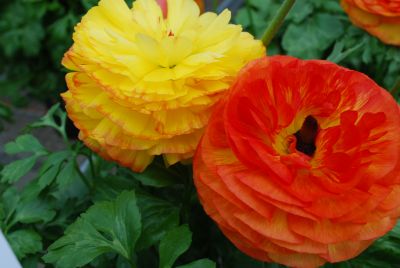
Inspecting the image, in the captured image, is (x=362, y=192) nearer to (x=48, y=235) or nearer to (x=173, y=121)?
(x=173, y=121)

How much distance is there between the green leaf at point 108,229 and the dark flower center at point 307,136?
0.49 ft

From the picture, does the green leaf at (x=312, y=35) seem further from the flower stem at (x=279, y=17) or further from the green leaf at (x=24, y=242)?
the green leaf at (x=24, y=242)

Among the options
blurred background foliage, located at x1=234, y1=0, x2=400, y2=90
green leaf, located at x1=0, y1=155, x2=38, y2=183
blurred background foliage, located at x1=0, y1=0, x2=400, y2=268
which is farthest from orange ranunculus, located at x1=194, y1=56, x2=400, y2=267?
blurred background foliage, located at x1=234, y1=0, x2=400, y2=90

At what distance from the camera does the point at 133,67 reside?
440 millimetres

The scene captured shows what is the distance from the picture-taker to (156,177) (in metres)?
0.53

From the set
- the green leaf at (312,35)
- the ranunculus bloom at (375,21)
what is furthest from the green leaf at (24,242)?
the green leaf at (312,35)

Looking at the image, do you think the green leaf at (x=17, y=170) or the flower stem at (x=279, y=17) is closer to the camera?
the flower stem at (x=279, y=17)

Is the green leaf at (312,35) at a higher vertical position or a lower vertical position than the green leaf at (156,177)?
lower

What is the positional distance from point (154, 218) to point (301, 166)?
0.62 feet

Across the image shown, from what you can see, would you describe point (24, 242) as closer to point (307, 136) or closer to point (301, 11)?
point (307, 136)

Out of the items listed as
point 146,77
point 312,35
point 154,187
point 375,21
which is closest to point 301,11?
point 312,35

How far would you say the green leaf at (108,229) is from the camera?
479 mm

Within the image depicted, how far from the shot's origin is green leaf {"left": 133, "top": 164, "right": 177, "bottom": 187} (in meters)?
0.53

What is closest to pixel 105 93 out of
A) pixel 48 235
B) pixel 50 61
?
pixel 48 235
